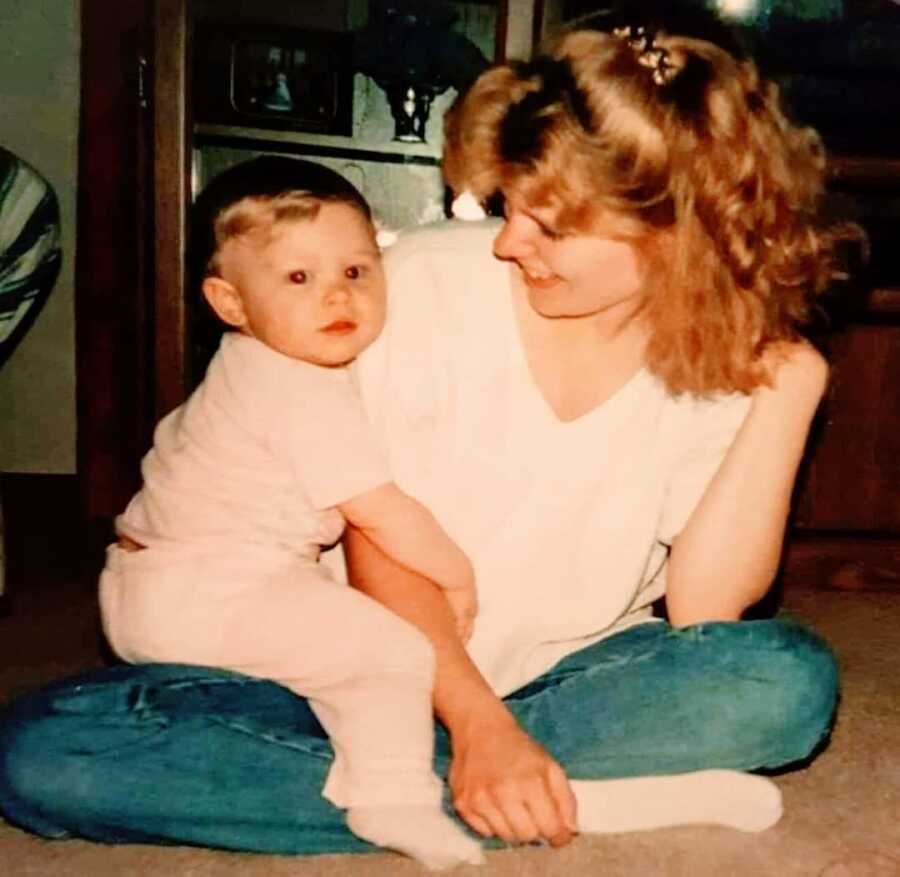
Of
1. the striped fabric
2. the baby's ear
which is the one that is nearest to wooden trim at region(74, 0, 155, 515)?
the striped fabric

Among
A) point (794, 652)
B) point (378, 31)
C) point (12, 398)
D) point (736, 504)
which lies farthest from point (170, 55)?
point (794, 652)

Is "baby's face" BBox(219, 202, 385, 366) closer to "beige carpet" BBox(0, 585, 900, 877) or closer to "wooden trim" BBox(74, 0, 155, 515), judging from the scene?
"beige carpet" BBox(0, 585, 900, 877)

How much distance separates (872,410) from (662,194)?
102cm

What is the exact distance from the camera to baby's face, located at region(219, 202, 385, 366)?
0.99m

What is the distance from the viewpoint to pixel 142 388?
1.94 metres

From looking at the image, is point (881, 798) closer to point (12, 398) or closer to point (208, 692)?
point (208, 692)

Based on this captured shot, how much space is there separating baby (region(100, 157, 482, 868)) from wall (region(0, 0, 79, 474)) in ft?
4.15

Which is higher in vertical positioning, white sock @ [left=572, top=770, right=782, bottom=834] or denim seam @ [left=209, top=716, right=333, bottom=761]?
denim seam @ [left=209, top=716, right=333, bottom=761]

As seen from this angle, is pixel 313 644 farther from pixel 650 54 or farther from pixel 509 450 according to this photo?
pixel 650 54

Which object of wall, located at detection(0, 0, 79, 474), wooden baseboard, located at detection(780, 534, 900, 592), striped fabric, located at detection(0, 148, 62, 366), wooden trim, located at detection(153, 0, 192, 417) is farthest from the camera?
wall, located at detection(0, 0, 79, 474)

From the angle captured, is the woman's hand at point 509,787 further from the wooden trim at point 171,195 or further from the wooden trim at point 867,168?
the wooden trim at point 867,168

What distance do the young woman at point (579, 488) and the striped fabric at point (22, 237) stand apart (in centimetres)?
60

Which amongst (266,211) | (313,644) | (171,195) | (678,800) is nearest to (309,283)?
(266,211)

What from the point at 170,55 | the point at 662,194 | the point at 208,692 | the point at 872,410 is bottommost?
the point at 208,692
